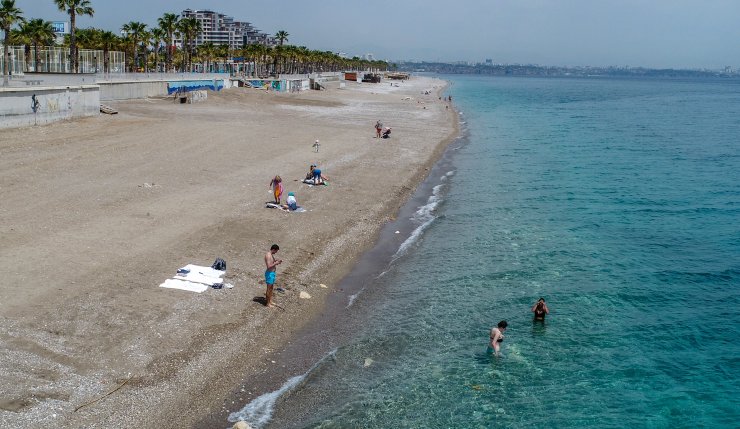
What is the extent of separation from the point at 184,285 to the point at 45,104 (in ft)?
92.7

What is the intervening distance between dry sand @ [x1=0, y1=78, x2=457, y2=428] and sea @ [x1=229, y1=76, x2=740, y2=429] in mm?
1558

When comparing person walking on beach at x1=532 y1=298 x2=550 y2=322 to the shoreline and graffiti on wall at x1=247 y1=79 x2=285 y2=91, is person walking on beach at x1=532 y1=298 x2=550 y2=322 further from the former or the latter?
graffiti on wall at x1=247 y1=79 x2=285 y2=91

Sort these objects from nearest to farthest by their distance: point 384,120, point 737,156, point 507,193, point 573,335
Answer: point 573,335 < point 507,193 < point 737,156 < point 384,120

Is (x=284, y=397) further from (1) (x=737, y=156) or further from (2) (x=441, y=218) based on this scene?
(1) (x=737, y=156)

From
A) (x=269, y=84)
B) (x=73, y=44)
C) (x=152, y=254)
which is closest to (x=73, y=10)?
(x=73, y=44)

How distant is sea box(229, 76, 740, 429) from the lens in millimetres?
13906

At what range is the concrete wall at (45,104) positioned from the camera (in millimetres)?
36625

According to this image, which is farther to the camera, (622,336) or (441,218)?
(441,218)

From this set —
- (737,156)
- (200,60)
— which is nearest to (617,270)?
(737,156)

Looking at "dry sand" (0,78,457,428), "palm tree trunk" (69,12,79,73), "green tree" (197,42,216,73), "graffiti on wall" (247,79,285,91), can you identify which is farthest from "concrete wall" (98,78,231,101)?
"green tree" (197,42,216,73)

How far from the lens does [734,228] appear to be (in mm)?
30594

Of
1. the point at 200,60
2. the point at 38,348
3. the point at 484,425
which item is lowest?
the point at 484,425

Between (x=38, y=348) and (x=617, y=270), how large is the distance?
18.5m

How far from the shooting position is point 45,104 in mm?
40062
